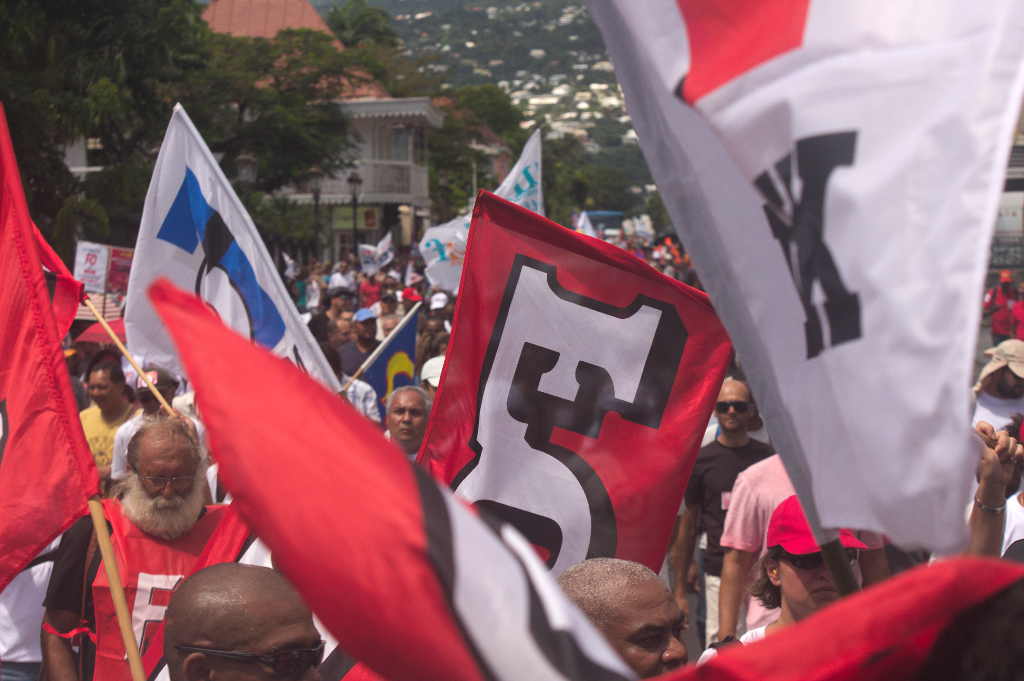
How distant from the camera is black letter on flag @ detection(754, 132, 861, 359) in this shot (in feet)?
5.23

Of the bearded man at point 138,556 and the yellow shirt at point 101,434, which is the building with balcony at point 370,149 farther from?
the bearded man at point 138,556

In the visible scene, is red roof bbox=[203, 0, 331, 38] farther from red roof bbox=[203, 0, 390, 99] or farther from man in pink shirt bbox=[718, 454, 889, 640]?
man in pink shirt bbox=[718, 454, 889, 640]

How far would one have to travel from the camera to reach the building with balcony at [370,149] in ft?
168

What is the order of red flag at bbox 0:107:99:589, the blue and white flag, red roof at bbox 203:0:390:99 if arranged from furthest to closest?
red roof at bbox 203:0:390:99 → the blue and white flag → red flag at bbox 0:107:99:589

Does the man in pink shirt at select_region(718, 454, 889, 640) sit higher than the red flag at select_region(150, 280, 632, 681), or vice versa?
the red flag at select_region(150, 280, 632, 681)

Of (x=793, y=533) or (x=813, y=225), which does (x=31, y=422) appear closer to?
(x=793, y=533)

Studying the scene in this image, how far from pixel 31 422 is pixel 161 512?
1.95 feet

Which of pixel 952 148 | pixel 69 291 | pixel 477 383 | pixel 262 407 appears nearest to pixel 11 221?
pixel 69 291

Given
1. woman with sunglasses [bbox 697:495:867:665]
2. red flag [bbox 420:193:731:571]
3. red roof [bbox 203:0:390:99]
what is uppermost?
red roof [bbox 203:0:390:99]

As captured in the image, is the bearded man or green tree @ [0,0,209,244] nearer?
the bearded man

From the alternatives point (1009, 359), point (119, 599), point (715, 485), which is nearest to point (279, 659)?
point (119, 599)

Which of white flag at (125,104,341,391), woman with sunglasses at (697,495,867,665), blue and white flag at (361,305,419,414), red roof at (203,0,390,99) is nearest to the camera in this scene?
woman with sunglasses at (697,495,867,665)

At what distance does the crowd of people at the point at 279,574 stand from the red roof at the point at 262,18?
141 feet

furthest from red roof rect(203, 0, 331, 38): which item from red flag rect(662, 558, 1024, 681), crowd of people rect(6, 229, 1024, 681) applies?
red flag rect(662, 558, 1024, 681)
